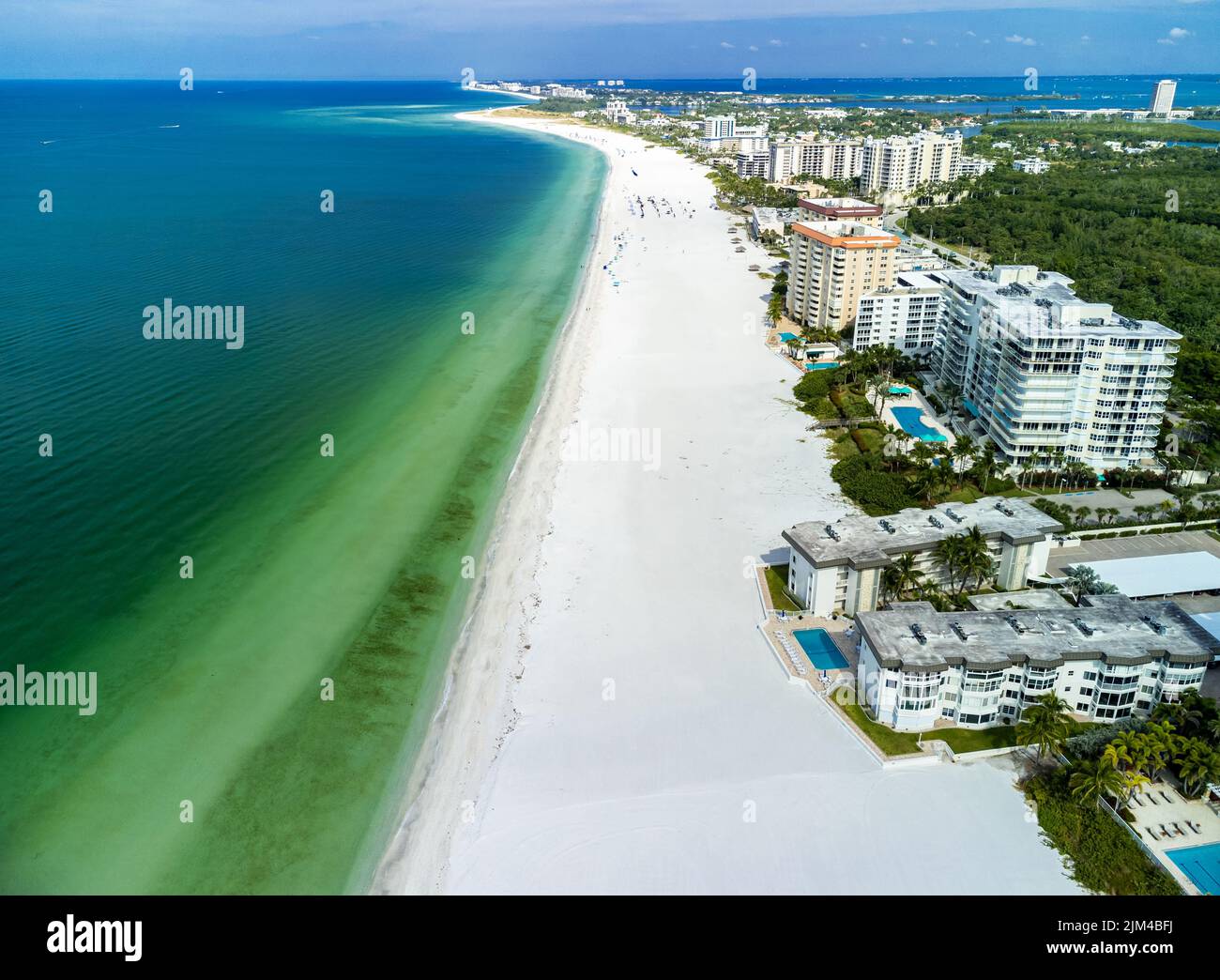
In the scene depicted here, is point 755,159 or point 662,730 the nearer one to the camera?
point 662,730

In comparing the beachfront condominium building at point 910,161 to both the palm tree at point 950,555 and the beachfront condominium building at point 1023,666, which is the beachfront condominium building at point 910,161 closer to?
the palm tree at point 950,555

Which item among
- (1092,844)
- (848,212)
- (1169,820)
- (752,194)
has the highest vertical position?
(752,194)

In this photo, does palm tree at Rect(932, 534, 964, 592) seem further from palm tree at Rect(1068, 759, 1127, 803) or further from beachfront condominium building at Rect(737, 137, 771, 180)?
beachfront condominium building at Rect(737, 137, 771, 180)

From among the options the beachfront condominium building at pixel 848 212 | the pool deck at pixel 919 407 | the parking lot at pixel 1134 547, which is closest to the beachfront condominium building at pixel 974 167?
the beachfront condominium building at pixel 848 212

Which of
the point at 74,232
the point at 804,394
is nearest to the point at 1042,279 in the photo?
the point at 804,394

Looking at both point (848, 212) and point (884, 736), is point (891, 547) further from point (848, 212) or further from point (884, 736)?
point (848, 212)

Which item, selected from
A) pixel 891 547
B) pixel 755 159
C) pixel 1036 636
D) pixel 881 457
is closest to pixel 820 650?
pixel 891 547
